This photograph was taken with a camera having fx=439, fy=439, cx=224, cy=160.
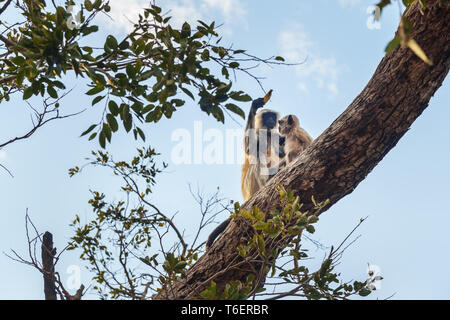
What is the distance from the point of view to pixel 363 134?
10.7ft

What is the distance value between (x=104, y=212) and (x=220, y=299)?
2540mm

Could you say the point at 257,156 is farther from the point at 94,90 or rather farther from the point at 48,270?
the point at 94,90

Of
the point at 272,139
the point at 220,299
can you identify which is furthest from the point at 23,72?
the point at 272,139

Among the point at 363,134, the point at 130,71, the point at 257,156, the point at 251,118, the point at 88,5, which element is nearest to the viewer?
the point at 130,71

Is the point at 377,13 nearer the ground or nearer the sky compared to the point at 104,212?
nearer the ground

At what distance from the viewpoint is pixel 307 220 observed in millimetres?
2676

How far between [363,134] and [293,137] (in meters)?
2.45

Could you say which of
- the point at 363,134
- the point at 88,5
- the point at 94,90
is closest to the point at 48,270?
the point at 94,90

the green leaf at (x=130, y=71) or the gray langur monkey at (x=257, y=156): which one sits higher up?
the gray langur monkey at (x=257, y=156)

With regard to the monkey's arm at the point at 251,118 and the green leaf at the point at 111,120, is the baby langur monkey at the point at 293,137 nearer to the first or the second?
the monkey's arm at the point at 251,118

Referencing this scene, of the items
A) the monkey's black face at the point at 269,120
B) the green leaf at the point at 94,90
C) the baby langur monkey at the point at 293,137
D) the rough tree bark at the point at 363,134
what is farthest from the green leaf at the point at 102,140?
the monkey's black face at the point at 269,120

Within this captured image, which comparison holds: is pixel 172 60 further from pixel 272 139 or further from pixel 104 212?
pixel 272 139

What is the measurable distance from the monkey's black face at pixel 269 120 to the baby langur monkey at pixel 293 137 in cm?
126

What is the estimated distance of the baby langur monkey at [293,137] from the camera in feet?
18.0
